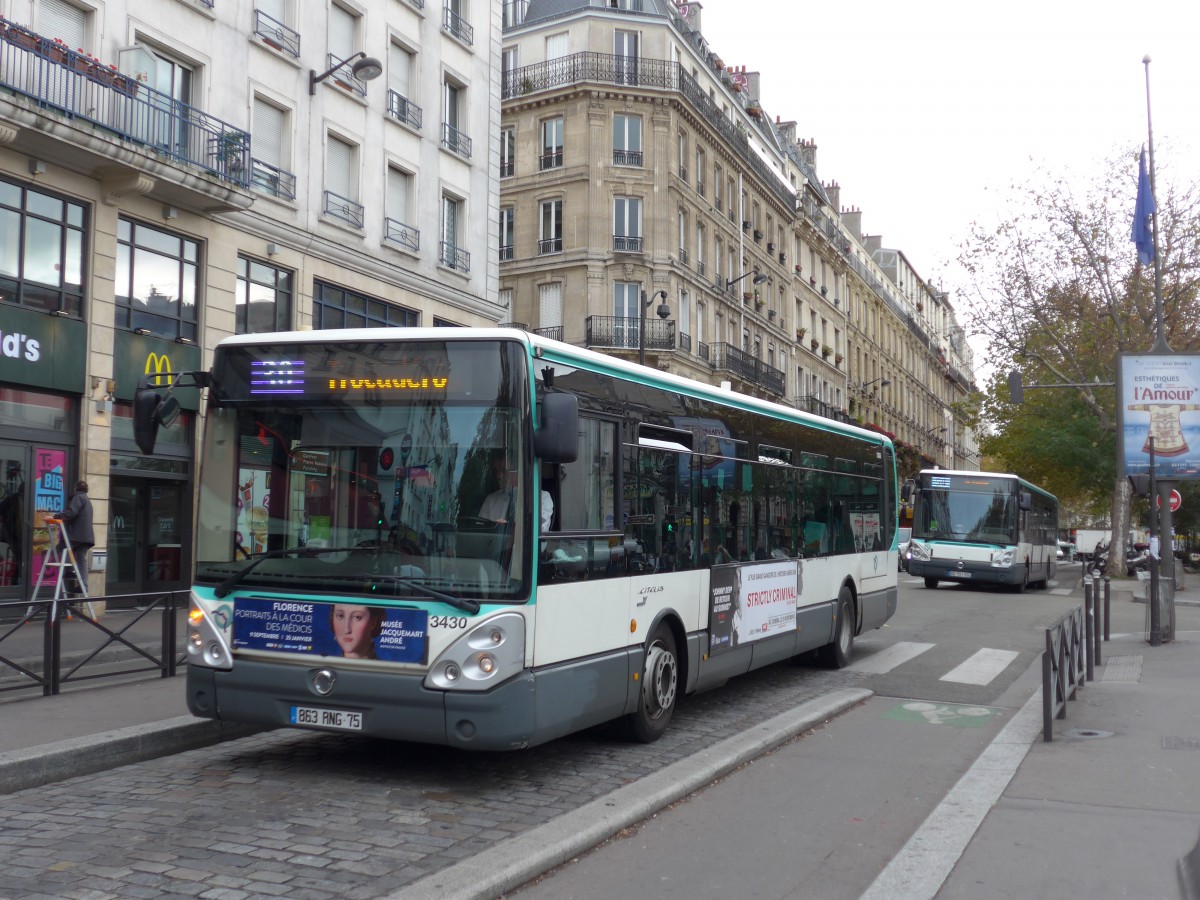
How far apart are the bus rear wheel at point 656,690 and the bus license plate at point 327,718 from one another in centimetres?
215

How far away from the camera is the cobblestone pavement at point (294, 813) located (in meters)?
5.07

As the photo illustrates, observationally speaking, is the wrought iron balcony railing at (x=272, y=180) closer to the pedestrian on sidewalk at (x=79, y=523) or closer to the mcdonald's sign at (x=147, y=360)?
the mcdonald's sign at (x=147, y=360)

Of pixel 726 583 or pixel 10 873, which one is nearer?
pixel 10 873

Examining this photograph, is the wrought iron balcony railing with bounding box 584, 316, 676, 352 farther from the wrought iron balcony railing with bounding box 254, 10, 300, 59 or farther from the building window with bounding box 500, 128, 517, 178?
the wrought iron balcony railing with bounding box 254, 10, 300, 59

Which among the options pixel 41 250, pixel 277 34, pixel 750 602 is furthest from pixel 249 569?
pixel 277 34

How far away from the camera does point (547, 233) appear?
43.2m

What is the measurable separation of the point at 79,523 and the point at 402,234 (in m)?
11.3

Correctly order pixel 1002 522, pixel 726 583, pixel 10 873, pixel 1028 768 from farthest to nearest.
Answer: pixel 1002 522
pixel 726 583
pixel 1028 768
pixel 10 873

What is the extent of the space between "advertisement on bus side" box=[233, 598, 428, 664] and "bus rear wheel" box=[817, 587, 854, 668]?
23.7 feet

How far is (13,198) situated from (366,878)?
14279mm

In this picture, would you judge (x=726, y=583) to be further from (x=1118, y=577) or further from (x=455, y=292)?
(x=1118, y=577)

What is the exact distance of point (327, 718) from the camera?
6719mm

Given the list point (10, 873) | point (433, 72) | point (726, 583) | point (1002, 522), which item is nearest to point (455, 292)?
point (433, 72)

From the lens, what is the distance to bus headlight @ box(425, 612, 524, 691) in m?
6.47
